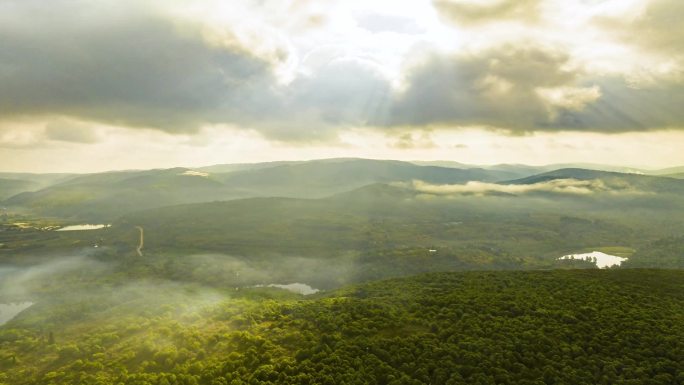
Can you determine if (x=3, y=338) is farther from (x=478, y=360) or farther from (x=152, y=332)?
(x=478, y=360)

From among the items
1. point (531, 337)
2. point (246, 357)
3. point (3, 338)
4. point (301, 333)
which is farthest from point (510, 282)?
point (3, 338)

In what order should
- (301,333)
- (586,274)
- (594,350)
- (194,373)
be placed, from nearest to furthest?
(194,373) < (594,350) < (301,333) < (586,274)

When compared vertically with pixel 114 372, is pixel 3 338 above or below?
below

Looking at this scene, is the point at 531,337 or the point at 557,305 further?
the point at 557,305

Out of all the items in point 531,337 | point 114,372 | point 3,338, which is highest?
point 531,337

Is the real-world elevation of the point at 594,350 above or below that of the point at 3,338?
above

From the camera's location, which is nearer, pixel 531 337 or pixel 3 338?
pixel 531 337

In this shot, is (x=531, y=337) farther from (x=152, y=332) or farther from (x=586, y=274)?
(x=152, y=332)

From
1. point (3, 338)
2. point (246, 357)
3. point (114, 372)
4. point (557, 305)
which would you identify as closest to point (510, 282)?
point (557, 305)

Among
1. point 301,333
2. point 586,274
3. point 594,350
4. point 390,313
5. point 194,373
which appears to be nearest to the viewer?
point 194,373
